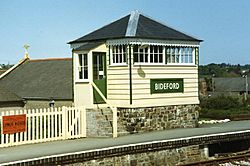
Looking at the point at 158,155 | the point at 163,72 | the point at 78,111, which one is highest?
the point at 163,72

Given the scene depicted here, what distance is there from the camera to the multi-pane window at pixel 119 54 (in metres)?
19.4

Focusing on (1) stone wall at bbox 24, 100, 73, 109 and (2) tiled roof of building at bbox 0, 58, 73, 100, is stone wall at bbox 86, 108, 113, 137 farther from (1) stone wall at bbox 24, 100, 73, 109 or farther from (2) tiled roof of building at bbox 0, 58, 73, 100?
(1) stone wall at bbox 24, 100, 73, 109

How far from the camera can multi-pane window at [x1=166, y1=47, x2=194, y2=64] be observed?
67.6 ft

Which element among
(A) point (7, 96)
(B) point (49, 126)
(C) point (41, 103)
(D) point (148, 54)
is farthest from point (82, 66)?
(C) point (41, 103)

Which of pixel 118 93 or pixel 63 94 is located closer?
pixel 118 93

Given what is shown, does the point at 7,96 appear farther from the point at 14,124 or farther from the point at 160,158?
the point at 160,158

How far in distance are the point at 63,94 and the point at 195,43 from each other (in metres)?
9.54

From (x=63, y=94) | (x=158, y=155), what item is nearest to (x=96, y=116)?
(x=158, y=155)

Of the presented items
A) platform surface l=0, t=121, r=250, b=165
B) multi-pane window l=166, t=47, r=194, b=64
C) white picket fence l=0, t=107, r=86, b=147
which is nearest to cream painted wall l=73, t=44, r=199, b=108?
multi-pane window l=166, t=47, r=194, b=64

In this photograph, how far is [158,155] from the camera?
1616 cm

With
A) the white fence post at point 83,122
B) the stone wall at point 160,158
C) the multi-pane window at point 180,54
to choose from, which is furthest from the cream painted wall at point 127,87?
the stone wall at point 160,158

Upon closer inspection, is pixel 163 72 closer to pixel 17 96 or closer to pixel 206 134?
pixel 206 134

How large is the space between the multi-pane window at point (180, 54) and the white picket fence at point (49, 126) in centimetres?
430

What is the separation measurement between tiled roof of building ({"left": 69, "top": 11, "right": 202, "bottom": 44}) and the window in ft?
3.17
